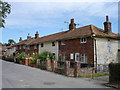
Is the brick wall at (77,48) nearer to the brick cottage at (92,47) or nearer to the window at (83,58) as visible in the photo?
the brick cottage at (92,47)

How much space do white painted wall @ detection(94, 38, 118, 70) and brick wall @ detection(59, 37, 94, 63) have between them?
36.7 inches

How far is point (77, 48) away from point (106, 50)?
4.27 meters

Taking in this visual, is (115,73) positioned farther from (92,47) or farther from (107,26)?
(107,26)

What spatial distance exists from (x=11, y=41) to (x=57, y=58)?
95.4 m

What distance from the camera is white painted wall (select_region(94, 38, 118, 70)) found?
20.5 m

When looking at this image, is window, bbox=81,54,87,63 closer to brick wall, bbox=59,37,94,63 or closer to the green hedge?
brick wall, bbox=59,37,94,63

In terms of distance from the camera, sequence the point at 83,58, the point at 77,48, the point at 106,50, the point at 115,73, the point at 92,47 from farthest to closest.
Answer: the point at 77,48 → the point at 83,58 → the point at 106,50 → the point at 92,47 → the point at 115,73

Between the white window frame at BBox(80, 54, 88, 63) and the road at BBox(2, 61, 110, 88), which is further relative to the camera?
the white window frame at BBox(80, 54, 88, 63)

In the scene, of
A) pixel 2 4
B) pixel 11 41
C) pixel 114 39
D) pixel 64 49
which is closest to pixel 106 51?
pixel 114 39

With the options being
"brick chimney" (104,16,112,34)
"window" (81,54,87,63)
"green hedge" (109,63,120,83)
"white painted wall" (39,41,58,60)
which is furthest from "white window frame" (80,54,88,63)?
"green hedge" (109,63,120,83)

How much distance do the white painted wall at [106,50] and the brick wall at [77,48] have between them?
36.7 inches

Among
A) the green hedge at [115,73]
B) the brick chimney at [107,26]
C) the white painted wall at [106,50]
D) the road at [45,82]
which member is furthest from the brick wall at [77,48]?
the green hedge at [115,73]

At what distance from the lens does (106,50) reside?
842 inches

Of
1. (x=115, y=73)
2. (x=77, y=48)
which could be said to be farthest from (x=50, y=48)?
(x=115, y=73)
